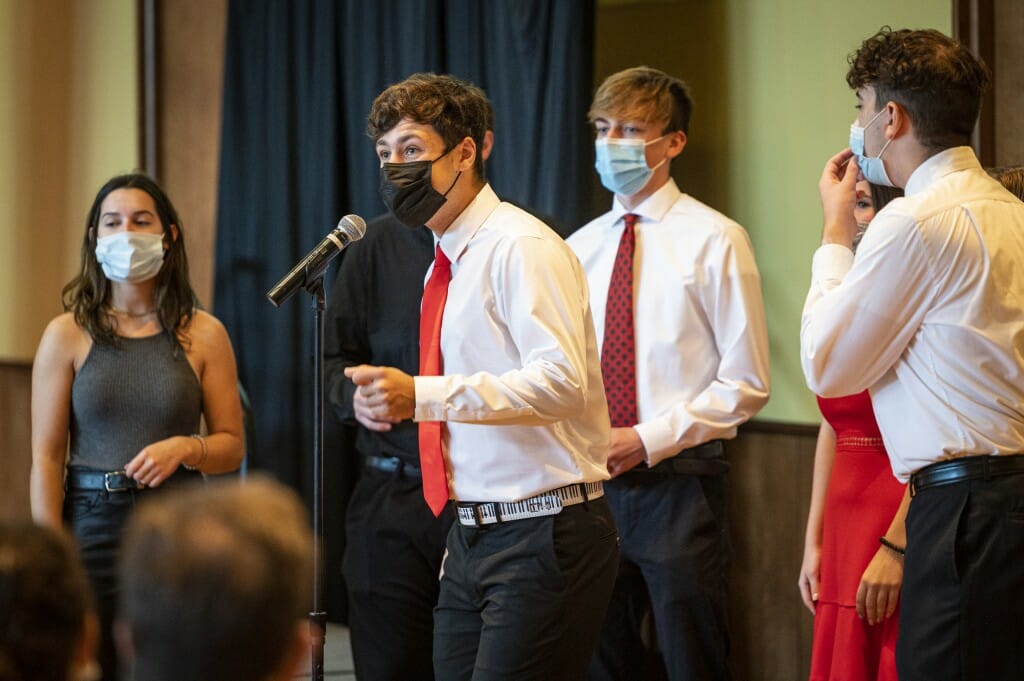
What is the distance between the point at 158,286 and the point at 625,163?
131 centimetres

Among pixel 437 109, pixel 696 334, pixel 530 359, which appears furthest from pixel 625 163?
pixel 530 359

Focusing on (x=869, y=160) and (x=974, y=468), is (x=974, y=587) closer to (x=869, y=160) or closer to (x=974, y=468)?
(x=974, y=468)

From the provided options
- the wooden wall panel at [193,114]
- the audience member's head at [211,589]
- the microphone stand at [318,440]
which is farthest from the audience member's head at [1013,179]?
the wooden wall panel at [193,114]

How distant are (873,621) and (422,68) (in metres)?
2.60

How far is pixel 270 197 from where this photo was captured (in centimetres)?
487

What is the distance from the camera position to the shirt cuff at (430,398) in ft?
7.75

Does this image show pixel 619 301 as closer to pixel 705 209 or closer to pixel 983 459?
pixel 705 209

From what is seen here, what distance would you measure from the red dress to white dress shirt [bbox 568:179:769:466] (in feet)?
1.69

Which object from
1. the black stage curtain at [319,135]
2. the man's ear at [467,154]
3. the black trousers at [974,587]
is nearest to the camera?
the black trousers at [974,587]

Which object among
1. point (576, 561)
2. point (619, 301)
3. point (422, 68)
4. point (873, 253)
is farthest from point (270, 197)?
point (873, 253)

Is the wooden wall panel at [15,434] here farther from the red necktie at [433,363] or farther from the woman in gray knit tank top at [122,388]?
the red necktie at [433,363]

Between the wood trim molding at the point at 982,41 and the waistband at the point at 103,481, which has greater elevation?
the wood trim molding at the point at 982,41

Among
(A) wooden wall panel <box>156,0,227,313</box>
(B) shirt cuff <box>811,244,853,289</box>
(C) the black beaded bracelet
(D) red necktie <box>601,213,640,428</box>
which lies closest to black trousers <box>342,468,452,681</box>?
(D) red necktie <box>601,213,640,428</box>

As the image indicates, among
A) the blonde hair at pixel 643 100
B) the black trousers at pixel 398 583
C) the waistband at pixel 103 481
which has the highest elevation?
the blonde hair at pixel 643 100
